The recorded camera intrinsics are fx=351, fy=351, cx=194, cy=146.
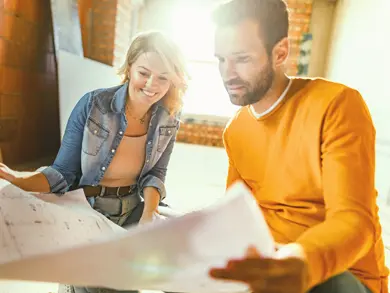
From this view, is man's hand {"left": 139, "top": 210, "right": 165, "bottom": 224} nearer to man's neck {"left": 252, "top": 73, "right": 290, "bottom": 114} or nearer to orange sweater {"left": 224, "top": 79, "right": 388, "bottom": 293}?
orange sweater {"left": 224, "top": 79, "right": 388, "bottom": 293}

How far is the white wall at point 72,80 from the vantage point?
1.42 metres

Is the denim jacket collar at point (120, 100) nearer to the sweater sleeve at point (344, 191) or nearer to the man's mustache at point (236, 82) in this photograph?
the man's mustache at point (236, 82)

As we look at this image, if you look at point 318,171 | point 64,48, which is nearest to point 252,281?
point 318,171

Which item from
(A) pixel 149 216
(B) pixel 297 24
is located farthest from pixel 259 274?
(B) pixel 297 24

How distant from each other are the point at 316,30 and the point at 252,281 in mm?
3358

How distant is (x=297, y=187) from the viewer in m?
0.53

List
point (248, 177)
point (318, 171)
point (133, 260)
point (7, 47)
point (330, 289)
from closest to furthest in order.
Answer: point (133, 260) < point (330, 289) < point (318, 171) < point (248, 177) < point (7, 47)

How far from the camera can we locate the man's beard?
530 mm

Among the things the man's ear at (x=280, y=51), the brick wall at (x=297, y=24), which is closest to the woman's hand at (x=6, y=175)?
the man's ear at (x=280, y=51)

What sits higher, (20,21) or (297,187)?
(20,21)

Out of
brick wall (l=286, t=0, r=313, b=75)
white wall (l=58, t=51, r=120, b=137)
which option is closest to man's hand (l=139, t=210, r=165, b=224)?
white wall (l=58, t=51, r=120, b=137)

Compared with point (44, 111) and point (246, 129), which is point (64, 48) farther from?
point (246, 129)

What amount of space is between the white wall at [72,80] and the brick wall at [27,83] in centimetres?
18

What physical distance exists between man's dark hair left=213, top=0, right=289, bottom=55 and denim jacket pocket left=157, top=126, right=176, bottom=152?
314 mm
